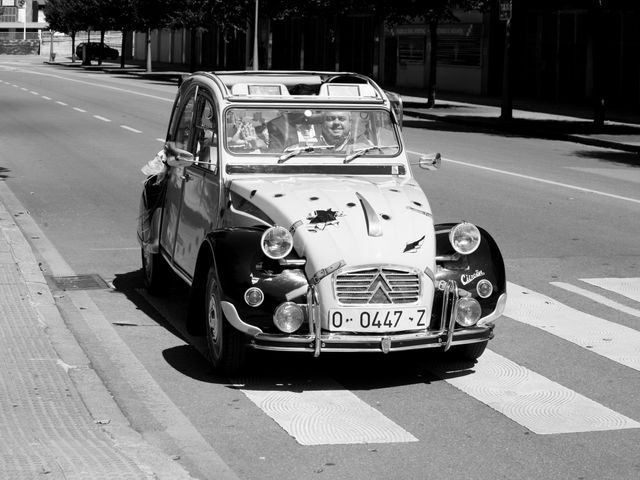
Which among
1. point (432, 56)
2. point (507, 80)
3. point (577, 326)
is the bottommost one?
point (577, 326)

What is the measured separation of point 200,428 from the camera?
22.2 ft

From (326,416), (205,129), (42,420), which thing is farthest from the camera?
(205,129)

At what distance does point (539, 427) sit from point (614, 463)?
26.7 inches

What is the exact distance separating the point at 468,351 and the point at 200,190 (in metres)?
2.32

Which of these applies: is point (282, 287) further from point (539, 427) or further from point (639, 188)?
point (639, 188)

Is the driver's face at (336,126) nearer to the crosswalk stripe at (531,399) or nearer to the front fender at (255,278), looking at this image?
the front fender at (255,278)

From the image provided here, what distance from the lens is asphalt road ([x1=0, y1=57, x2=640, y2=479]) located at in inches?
249

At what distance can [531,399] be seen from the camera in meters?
7.41

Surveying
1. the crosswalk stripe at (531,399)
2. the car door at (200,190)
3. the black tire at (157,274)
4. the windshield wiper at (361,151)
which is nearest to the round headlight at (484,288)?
the crosswalk stripe at (531,399)

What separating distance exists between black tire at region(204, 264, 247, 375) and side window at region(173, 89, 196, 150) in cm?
213

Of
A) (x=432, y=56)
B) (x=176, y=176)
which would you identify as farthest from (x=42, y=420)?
(x=432, y=56)

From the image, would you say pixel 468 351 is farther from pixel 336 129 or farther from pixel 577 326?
pixel 336 129

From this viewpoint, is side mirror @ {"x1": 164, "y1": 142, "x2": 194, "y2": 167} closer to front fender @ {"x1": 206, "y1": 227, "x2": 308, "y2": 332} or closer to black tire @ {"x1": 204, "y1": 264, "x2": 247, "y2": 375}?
black tire @ {"x1": 204, "y1": 264, "x2": 247, "y2": 375}

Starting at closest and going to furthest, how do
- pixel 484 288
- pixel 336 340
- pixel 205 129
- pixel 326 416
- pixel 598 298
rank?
1. pixel 326 416
2. pixel 336 340
3. pixel 484 288
4. pixel 205 129
5. pixel 598 298
